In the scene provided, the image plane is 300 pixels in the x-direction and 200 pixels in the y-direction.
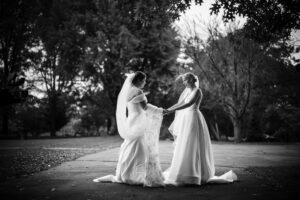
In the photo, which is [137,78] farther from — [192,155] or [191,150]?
[192,155]

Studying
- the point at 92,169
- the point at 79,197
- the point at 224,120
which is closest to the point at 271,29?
the point at 92,169

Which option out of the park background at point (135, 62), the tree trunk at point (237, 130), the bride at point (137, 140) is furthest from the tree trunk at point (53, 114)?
the bride at point (137, 140)

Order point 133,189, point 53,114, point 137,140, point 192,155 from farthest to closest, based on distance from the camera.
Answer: point 53,114
point 137,140
point 192,155
point 133,189

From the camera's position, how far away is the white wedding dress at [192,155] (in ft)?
22.4

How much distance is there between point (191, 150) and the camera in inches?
278

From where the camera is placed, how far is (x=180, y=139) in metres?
7.34

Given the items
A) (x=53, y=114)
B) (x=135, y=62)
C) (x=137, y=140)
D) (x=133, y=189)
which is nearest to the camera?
(x=133, y=189)

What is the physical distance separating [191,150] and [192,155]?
117mm

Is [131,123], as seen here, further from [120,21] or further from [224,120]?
[224,120]

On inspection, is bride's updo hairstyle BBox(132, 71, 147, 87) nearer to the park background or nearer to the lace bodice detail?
the lace bodice detail

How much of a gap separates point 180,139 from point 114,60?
21614mm

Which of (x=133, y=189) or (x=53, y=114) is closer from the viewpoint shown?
(x=133, y=189)

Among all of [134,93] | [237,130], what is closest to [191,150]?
[134,93]

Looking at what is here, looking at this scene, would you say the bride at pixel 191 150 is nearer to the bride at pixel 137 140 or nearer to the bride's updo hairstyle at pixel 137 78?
the bride at pixel 137 140
